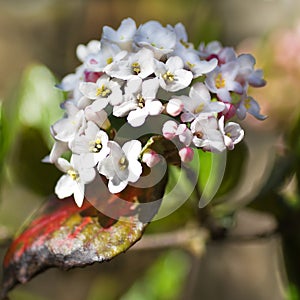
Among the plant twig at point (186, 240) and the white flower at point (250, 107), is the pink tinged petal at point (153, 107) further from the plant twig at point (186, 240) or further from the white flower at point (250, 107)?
the plant twig at point (186, 240)

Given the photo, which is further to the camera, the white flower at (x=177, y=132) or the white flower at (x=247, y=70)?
the white flower at (x=247, y=70)

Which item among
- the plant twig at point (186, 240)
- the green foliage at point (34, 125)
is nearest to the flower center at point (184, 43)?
the green foliage at point (34, 125)

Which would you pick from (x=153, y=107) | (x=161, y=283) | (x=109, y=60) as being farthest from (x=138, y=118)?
(x=161, y=283)

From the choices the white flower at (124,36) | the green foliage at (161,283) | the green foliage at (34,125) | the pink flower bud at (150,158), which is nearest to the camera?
the pink flower bud at (150,158)

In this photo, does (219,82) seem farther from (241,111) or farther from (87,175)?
(87,175)

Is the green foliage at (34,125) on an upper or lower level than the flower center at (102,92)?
lower

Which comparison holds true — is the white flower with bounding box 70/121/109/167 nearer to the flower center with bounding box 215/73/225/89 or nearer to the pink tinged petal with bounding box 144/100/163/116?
the pink tinged petal with bounding box 144/100/163/116

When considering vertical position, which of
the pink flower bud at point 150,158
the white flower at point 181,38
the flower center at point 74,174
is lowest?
the flower center at point 74,174
